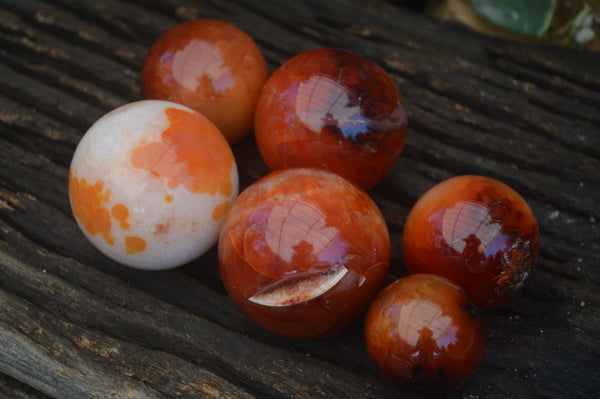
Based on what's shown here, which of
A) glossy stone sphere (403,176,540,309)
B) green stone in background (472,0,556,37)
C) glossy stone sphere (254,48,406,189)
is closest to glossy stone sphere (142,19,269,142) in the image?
glossy stone sphere (254,48,406,189)

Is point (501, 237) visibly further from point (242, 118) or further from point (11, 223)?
point (11, 223)

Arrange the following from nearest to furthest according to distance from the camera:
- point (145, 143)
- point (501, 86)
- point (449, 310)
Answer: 1. point (449, 310)
2. point (145, 143)
3. point (501, 86)

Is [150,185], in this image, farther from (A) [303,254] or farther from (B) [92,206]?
(A) [303,254]

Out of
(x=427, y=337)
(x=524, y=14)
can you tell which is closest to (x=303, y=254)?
(x=427, y=337)

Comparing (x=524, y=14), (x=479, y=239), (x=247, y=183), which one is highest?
(x=524, y=14)

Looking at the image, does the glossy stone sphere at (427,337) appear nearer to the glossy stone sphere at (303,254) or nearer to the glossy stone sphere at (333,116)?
the glossy stone sphere at (303,254)

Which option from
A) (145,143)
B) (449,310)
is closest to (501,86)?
(449,310)
